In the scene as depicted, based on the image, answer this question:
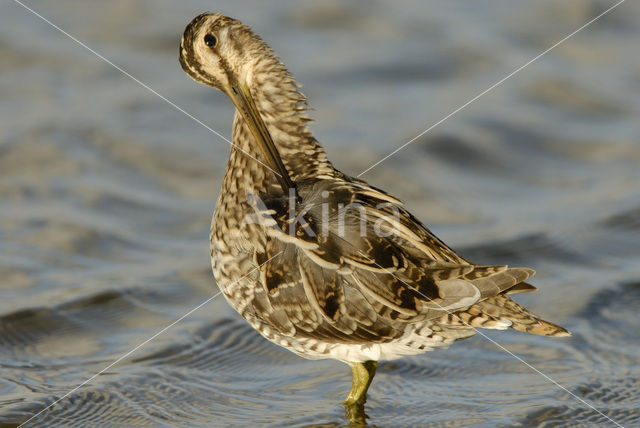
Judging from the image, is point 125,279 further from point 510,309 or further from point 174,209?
point 510,309

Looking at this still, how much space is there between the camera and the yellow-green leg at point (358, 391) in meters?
6.81

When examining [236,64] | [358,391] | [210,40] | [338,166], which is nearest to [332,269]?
[358,391]

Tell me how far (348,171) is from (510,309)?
4.73 m

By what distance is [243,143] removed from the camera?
701 cm

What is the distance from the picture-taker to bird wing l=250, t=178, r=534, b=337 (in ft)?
20.0

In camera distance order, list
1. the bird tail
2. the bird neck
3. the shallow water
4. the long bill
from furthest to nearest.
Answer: the shallow water → the bird neck → the long bill → the bird tail

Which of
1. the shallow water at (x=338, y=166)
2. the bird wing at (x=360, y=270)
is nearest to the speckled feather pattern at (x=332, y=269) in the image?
the bird wing at (x=360, y=270)

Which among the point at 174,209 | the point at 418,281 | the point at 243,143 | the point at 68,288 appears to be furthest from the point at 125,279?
the point at 418,281

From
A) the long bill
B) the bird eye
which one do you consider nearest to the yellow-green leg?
the long bill

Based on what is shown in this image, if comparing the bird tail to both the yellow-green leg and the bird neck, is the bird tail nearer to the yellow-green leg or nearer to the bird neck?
the yellow-green leg

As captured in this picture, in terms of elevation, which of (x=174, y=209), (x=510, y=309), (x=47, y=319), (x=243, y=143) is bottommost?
(x=510, y=309)

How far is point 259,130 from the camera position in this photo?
6.82 metres

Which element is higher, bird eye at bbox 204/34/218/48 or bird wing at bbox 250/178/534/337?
bird eye at bbox 204/34/218/48

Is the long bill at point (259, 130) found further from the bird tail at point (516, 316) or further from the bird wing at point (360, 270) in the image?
the bird tail at point (516, 316)
